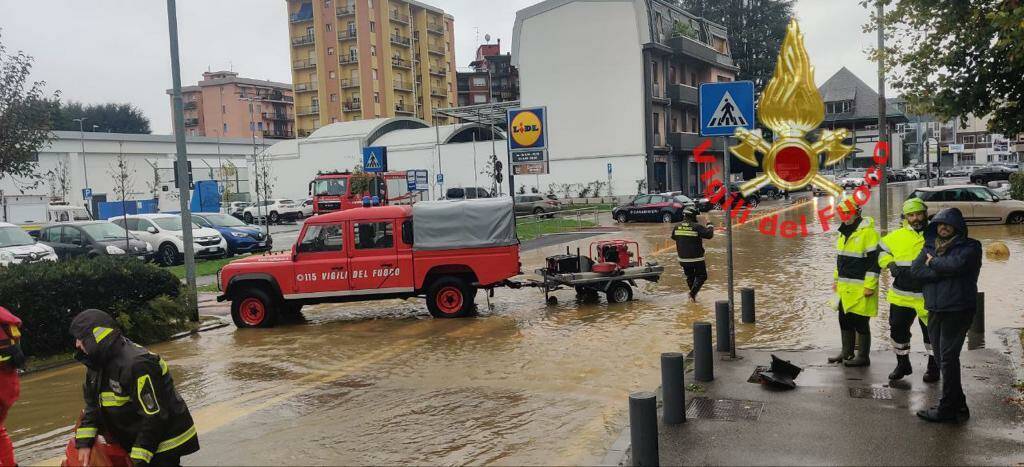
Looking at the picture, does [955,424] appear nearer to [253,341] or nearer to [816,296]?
[816,296]

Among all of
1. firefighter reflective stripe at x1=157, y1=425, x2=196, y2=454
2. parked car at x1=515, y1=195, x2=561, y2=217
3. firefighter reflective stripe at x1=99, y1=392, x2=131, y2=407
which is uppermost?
parked car at x1=515, y1=195, x2=561, y2=217

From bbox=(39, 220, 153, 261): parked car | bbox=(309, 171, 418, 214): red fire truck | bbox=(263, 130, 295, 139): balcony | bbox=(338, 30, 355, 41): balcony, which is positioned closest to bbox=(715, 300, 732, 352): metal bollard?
bbox=(39, 220, 153, 261): parked car

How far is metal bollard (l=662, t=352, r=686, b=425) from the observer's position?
671 cm

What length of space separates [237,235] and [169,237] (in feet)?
8.04

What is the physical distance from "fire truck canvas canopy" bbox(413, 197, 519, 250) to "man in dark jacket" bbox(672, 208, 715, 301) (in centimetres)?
295

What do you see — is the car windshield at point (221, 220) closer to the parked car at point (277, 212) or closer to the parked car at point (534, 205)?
the parked car at point (534, 205)

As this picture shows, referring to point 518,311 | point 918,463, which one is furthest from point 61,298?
point 918,463

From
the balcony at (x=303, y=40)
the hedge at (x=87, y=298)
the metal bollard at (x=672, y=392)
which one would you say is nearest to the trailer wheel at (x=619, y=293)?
the metal bollard at (x=672, y=392)

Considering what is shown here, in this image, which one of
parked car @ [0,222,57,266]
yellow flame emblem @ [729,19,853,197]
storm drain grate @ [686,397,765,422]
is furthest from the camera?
parked car @ [0,222,57,266]

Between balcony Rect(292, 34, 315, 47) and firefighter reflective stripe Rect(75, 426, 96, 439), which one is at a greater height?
balcony Rect(292, 34, 315, 47)

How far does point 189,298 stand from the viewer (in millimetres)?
13562

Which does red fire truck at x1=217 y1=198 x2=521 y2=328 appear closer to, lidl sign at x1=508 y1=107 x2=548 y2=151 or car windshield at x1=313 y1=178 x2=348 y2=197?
lidl sign at x1=508 y1=107 x2=548 y2=151

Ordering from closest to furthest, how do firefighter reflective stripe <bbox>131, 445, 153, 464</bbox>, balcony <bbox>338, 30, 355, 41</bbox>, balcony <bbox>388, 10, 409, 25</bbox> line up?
firefighter reflective stripe <bbox>131, 445, 153, 464</bbox>, balcony <bbox>338, 30, 355, 41</bbox>, balcony <bbox>388, 10, 409, 25</bbox>

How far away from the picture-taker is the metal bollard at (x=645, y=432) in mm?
5699
